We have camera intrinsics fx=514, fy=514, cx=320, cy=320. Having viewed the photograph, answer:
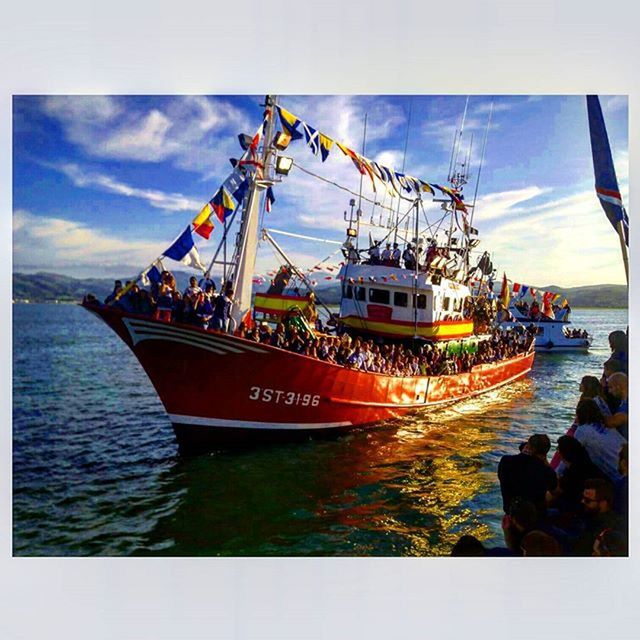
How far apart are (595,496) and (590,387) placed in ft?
3.73

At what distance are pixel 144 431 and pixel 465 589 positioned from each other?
13.2ft

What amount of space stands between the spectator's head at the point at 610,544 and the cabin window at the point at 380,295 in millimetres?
3768

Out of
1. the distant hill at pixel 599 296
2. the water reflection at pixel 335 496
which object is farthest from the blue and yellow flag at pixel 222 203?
the distant hill at pixel 599 296

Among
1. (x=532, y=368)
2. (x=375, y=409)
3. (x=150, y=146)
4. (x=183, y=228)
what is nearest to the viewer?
(x=150, y=146)

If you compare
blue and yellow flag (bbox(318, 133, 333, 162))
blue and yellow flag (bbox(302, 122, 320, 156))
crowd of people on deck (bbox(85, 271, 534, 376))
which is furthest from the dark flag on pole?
blue and yellow flag (bbox(302, 122, 320, 156))

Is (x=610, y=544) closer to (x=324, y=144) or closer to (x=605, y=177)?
(x=605, y=177)

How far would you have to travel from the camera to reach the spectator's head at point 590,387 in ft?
13.5

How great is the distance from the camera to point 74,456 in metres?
4.54

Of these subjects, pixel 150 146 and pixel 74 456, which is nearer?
pixel 150 146

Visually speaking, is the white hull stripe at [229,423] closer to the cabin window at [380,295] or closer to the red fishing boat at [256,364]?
the red fishing boat at [256,364]

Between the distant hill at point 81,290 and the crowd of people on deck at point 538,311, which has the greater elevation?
the distant hill at point 81,290
